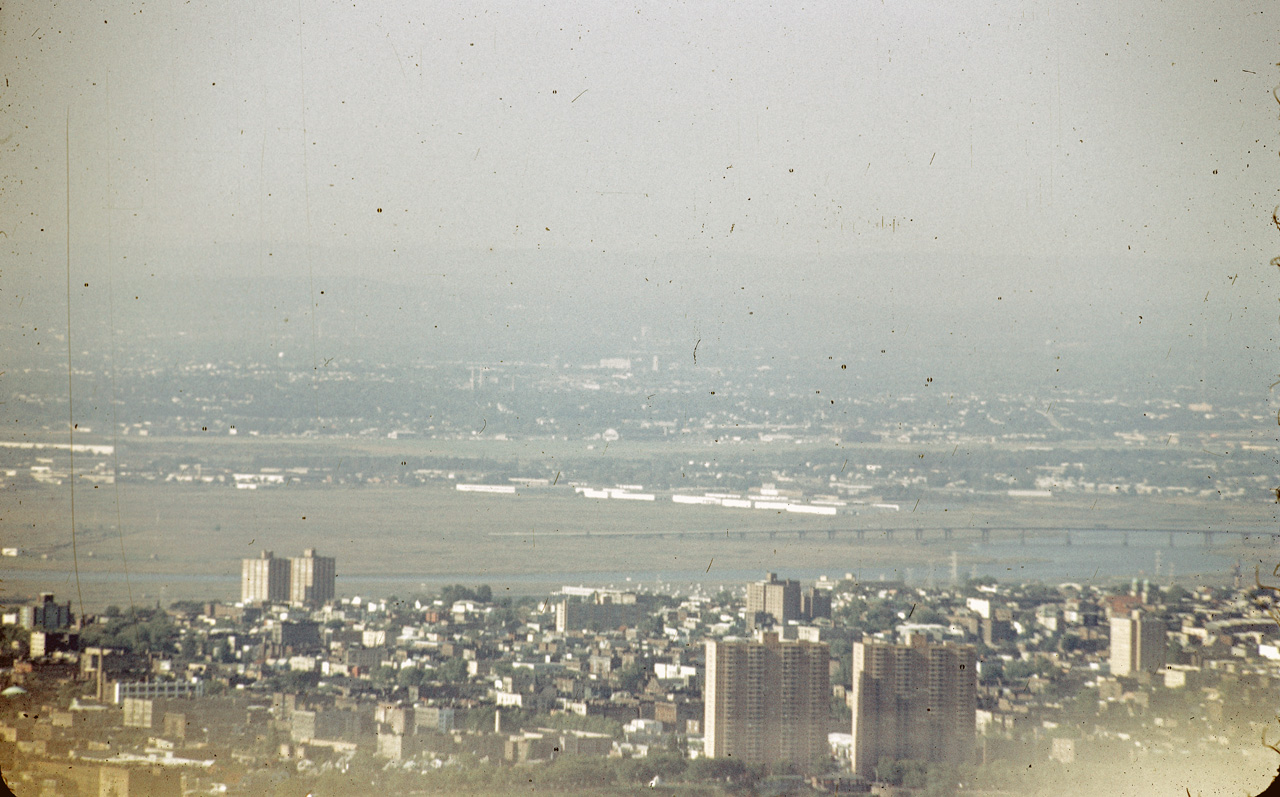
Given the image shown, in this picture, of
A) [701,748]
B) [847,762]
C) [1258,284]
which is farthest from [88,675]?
[1258,284]

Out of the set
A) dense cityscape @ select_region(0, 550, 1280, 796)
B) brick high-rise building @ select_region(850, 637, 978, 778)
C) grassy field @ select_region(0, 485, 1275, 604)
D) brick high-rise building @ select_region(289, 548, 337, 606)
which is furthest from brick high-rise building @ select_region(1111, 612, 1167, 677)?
brick high-rise building @ select_region(289, 548, 337, 606)

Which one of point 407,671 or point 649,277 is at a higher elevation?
point 649,277

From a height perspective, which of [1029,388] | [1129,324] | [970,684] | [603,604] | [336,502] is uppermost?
[1129,324]

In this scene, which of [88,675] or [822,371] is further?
[822,371]

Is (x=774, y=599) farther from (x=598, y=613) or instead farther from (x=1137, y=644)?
(x=1137, y=644)

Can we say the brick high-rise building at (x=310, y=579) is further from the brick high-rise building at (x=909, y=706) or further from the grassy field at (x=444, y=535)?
the brick high-rise building at (x=909, y=706)

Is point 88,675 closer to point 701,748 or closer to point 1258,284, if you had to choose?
point 701,748
